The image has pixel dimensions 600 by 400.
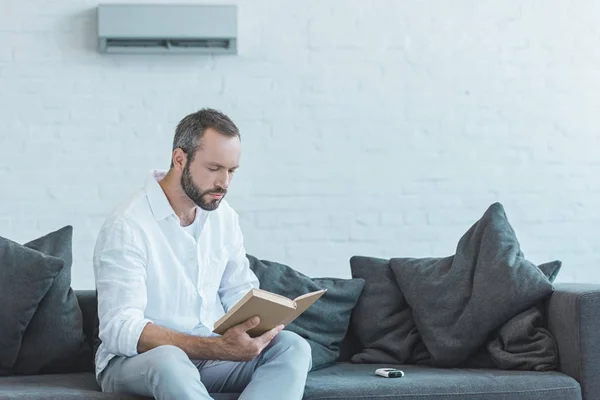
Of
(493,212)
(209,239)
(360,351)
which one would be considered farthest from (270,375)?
(493,212)

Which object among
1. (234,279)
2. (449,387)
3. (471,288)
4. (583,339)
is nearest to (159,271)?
(234,279)

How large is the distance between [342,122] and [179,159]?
1.47 m

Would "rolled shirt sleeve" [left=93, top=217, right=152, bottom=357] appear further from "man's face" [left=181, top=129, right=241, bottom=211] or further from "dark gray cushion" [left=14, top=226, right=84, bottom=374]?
"dark gray cushion" [left=14, top=226, right=84, bottom=374]

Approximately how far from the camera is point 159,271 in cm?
299

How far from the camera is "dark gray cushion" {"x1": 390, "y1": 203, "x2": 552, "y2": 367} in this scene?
339 cm

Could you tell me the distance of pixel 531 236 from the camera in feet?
14.8

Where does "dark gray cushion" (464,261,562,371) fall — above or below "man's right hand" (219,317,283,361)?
below

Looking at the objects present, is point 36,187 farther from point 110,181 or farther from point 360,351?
point 360,351

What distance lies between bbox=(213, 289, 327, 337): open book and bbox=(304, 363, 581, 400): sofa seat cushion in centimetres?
33

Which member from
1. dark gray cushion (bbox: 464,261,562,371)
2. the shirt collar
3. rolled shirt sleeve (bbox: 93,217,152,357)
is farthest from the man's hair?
dark gray cushion (bbox: 464,261,562,371)

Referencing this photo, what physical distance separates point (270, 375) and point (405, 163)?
1.85m

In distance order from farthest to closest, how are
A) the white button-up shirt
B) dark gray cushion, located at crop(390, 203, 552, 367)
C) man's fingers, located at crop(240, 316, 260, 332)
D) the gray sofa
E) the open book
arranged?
1. dark gray cushion, located at crop(390, 203, 552, 367)
2. the gray sofa
3. the white button-up shirt
4. man's fingers, located at crop(240, 316, 260, 332)
5. the open book

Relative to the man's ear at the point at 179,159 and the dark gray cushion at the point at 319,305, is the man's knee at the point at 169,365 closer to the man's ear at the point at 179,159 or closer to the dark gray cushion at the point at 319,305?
the man's ear at the point at 179,159

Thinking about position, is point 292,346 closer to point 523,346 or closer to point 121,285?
point 121,285
